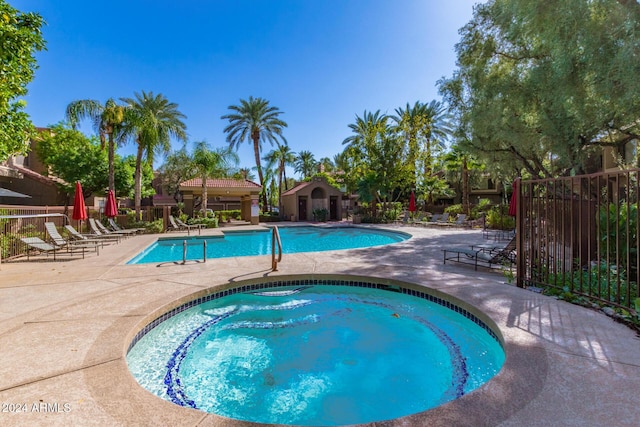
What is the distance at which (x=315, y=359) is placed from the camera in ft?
13.6

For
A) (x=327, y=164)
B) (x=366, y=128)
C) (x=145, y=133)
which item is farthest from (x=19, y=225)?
(x=327, y=164)

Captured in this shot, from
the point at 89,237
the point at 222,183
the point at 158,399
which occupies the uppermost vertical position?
the point at 222,183

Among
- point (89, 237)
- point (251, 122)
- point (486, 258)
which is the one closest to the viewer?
point (486, 258)

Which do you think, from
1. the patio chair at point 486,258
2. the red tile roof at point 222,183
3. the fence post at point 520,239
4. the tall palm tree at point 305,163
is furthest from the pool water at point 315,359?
the tall palm tree at point 305,163

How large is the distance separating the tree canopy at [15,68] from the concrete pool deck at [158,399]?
3305mm

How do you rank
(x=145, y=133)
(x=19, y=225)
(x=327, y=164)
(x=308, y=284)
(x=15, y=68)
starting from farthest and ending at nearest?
(x=327, y=164), (x=145, y=133), (x=19, y=225), (x=308, y=284), (x=15, y=68)

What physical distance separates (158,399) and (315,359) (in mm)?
2155

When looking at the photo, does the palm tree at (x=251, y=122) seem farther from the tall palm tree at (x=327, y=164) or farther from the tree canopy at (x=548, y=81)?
the tall palm tree at (x=327, y=164)

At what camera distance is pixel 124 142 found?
60.4 ft

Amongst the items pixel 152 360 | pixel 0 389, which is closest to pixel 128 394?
pixel 0 389

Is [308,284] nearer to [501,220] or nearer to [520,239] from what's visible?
[520,239]

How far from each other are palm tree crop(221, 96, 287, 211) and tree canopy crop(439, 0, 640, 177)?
21.6 metres

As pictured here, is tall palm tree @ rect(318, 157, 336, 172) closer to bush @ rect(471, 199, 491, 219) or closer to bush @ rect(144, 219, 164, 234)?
bush @ rect(471, 199, 491, 219)

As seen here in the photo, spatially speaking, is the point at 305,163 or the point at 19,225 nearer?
the point at 19,225
